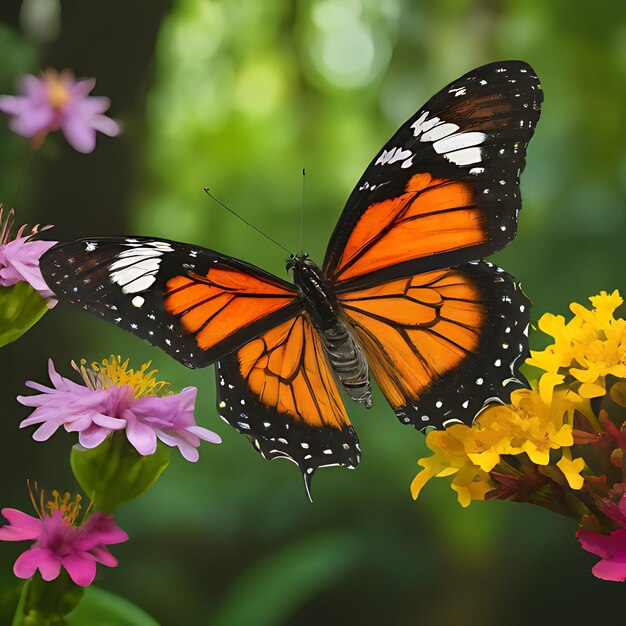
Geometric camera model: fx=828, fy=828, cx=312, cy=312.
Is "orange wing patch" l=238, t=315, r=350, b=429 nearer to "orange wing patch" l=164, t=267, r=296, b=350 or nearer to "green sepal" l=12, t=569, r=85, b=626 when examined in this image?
"orange wing patch" l=164, t=267, r=296, b=350

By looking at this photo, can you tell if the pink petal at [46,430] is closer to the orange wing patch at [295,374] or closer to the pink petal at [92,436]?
the pink petal at [92,436]

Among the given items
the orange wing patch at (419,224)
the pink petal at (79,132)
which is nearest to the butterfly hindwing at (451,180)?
the orange wing patch at (419,224)

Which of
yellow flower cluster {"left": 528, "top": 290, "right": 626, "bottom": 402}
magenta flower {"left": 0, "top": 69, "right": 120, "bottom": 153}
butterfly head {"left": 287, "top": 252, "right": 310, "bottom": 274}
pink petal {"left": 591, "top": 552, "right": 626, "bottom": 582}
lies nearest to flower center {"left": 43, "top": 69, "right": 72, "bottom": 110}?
magenta flower {"left": 0, "top": 69, "right": 120, "bottom": 153}

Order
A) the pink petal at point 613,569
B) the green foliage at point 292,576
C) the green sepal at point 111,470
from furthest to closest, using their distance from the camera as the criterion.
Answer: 1. the green foliage at point 292,576
2. the green sepal at point 111,470
3. the pink petal at point 613,569

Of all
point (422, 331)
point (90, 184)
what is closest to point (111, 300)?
point (422, 331)

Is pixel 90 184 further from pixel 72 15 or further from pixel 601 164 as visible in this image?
pixel 601 164

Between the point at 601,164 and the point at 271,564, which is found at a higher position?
the point at 601,164
